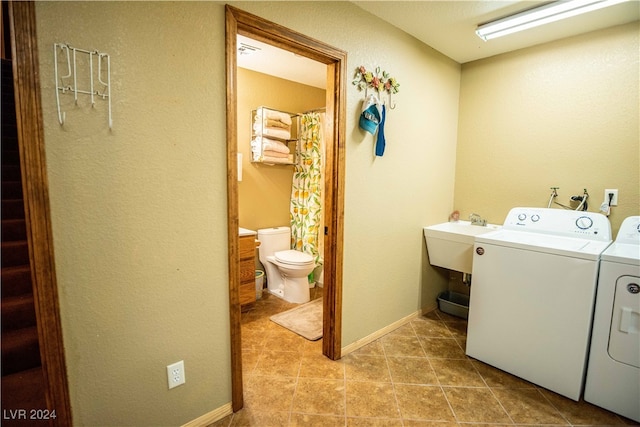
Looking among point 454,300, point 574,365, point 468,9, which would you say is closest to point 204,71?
point 468,9

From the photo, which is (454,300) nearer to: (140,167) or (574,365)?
(574,365)

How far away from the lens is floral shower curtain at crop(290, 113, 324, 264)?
3293mm

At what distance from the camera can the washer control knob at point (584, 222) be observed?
2079 mm

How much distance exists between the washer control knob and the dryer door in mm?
596

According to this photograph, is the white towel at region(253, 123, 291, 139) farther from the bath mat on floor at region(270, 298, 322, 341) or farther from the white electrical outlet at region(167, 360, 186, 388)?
the white electrical outlet at region(167, 360, 186, 388)

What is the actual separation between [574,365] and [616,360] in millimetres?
192

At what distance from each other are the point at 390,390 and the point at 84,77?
2.17m

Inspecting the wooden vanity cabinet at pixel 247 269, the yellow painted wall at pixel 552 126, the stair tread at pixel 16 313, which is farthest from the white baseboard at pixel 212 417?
the yellow painted wall at pixel 552 126

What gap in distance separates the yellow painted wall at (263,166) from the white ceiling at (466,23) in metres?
0.42

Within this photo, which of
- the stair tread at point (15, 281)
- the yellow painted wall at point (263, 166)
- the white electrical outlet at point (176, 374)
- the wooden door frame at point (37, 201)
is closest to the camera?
the wooden door frame at point (37, 201)

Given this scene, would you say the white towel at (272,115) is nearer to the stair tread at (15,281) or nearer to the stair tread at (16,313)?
the stair tread at (15,281)

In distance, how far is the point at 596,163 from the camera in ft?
7.39

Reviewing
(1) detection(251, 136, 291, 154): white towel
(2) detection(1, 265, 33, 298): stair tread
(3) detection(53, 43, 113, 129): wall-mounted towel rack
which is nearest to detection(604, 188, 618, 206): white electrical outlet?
(1) detection(251, 136, 291, 154): white towel

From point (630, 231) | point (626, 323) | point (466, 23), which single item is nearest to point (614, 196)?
point (630, 231)
